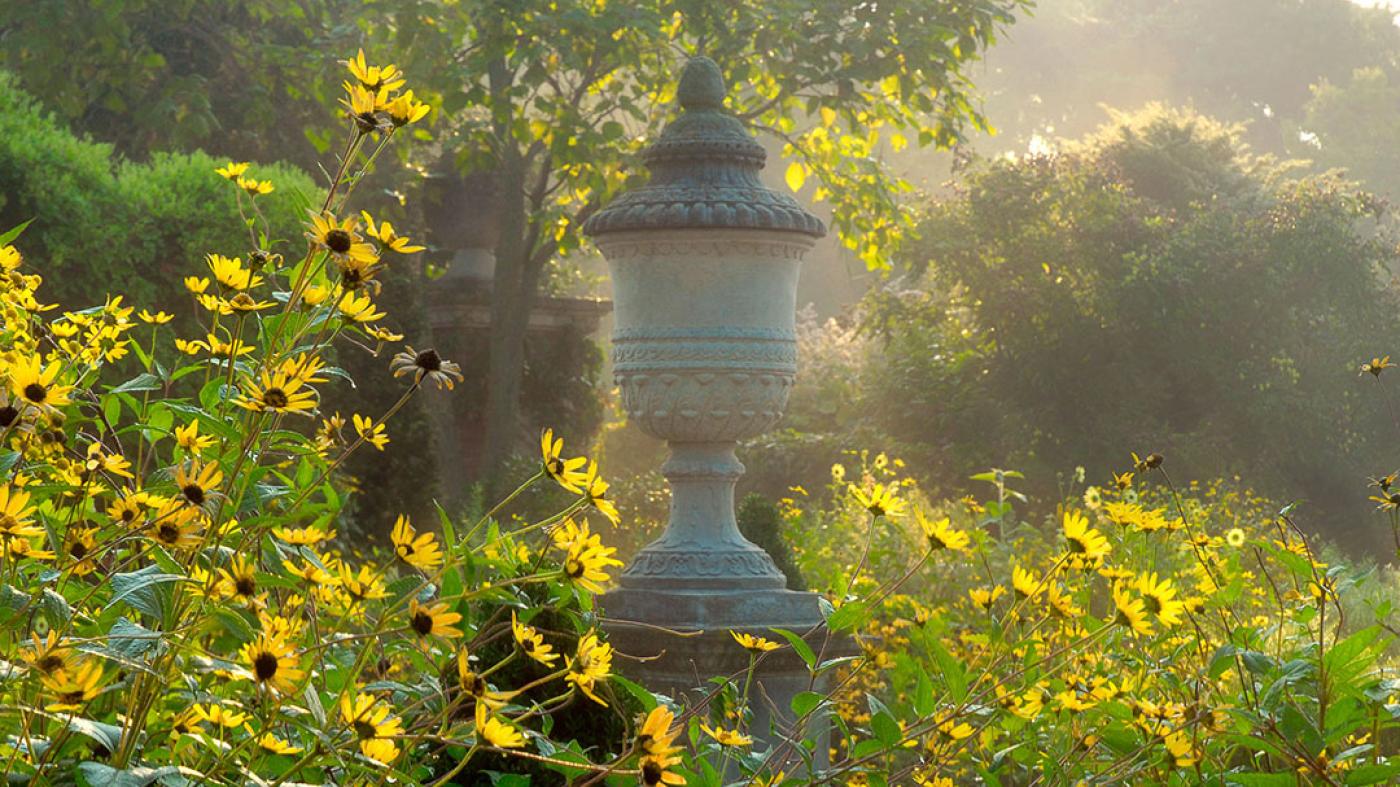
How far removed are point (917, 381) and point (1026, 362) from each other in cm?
114

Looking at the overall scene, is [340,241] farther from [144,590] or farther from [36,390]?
[144,590]

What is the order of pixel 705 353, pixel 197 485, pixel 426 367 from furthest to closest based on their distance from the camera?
pixel 705 353 → pixel 426 367 → pixel 197 485

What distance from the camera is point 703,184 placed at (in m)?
5.64

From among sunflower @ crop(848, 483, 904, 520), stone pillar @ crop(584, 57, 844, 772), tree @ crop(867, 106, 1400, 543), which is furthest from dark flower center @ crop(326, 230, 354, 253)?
tree @ crop(867, 106, 1400, 543)

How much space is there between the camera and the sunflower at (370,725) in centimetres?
145

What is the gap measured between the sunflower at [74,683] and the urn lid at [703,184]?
4.02 meters

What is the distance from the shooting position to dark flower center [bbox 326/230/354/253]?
5.07 feet

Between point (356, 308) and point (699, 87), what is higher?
point (699, 87)

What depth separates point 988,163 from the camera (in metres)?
14.9

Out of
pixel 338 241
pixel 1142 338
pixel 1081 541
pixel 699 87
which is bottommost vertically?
pixel 1081 541

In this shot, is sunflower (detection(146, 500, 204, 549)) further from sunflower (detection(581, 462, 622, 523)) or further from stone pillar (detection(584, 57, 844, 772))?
stone pillar (detection(584, 57, 844, 772))

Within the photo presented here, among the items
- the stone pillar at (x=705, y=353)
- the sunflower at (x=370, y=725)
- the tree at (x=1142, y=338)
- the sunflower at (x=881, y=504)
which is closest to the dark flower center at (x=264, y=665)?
the sunflower at (x=370, y=725)

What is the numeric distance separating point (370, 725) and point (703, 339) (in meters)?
4.04

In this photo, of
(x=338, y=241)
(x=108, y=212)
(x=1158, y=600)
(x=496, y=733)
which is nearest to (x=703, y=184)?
(x=108, y=212)
